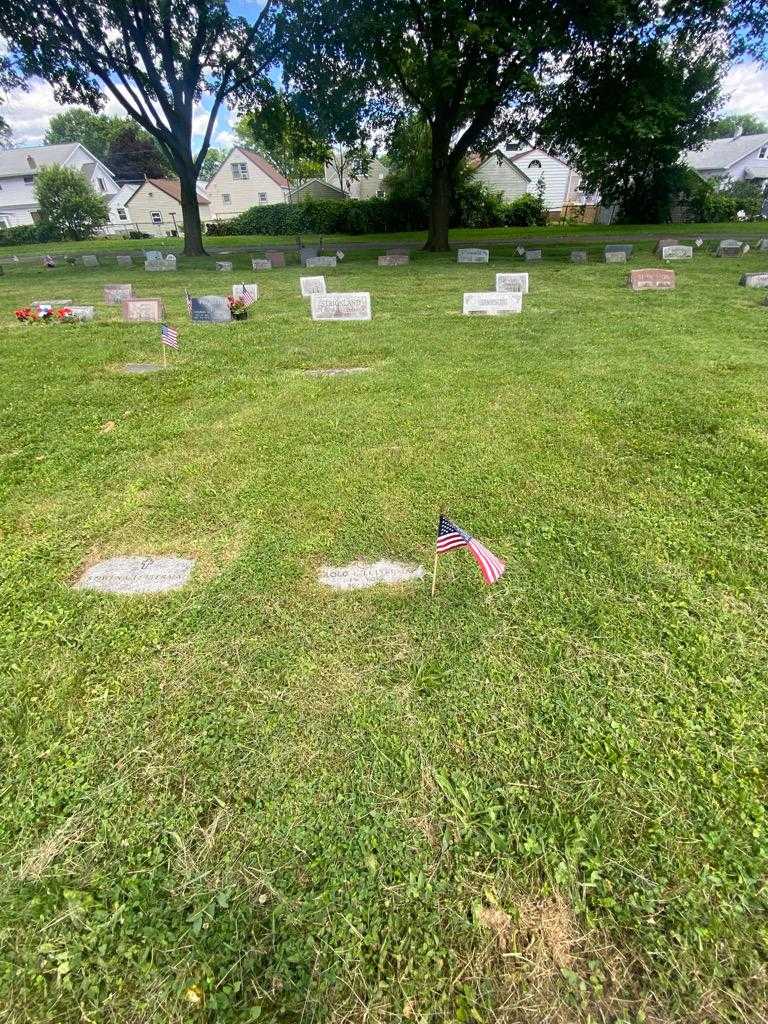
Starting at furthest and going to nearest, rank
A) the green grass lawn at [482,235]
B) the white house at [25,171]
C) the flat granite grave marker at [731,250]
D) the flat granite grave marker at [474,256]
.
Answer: the white house at [25,171], the green grass lawn at [482,235], the flat granite grave marker at [474,256], the flat granite grave marker at [731,250]

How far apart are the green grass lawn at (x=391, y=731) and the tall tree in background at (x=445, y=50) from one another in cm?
1601

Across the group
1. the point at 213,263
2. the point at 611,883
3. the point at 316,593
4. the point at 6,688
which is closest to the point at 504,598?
the point at 316,593

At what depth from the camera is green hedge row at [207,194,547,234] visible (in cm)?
3544

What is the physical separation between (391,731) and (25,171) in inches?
2964

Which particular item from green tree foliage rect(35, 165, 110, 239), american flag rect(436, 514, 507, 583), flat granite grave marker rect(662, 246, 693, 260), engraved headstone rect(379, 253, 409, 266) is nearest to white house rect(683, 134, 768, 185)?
flat granite grave marker rect(662, 246, 693, 260)

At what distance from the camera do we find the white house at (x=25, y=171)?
5262cm

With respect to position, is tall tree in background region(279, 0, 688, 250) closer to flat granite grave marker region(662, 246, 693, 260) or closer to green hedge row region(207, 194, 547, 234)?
flat granite grave marker region(662, 246, 693, 260)

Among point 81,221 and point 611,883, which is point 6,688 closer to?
point 611,883

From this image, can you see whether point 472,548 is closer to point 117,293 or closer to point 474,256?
point 117,293

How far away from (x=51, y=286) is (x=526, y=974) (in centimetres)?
2153

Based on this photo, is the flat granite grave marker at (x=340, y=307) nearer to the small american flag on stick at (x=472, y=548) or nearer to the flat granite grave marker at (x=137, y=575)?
the flat granite grave marker at (x=137, y=575)

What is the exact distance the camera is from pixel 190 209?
23.0 meters

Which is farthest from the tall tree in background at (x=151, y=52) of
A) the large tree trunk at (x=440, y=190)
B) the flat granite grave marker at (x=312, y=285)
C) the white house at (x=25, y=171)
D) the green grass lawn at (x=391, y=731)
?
the white house at (x=25, y=171)

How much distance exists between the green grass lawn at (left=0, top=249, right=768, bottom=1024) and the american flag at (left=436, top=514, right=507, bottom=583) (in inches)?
20.1
